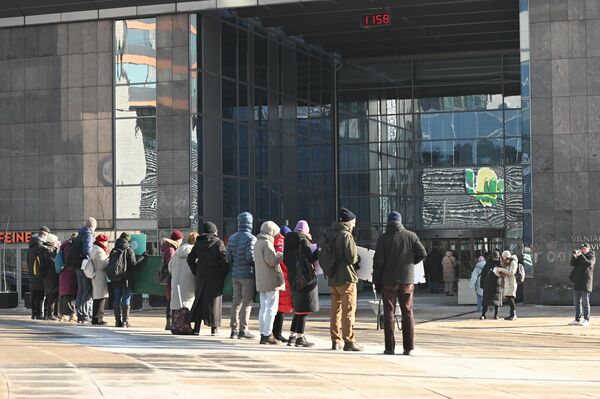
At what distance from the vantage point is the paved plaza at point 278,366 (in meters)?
10.9

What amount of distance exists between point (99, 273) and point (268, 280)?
5.25 metres

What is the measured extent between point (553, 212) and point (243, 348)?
18.2 metres

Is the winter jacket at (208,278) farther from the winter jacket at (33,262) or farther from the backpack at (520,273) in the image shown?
the backpack at (520,273)

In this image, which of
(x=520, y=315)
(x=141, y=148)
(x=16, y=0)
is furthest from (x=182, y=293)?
(x=16, y=0)

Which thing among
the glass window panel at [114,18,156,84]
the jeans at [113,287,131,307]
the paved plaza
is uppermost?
the glass window panel at [114,18,156,84]

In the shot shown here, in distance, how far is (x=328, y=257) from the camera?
1579 cm

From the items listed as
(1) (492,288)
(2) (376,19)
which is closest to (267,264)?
(1) (492,288)

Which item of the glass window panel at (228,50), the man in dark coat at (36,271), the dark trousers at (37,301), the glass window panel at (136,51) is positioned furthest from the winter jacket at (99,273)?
the glass window panel at (228,50)

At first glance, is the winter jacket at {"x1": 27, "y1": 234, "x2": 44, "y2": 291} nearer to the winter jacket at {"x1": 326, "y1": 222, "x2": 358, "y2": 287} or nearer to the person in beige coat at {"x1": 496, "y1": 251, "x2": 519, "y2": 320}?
the winter jacket at {"x1": 326, "y1": 222, "x2": 358, "y2": 287}

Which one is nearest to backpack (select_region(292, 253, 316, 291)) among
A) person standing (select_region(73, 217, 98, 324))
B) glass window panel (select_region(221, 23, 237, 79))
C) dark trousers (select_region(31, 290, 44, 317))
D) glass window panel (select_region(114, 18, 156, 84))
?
person standing (select_region(73, 217, 98, 324))

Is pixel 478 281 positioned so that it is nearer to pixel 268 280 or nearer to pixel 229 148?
pixel 229 148

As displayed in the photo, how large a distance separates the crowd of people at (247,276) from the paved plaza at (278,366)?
44 cm

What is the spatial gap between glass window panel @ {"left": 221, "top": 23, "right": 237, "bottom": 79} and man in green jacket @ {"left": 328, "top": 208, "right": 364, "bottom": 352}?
22166 mm

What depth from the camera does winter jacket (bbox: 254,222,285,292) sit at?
55.8 feet
